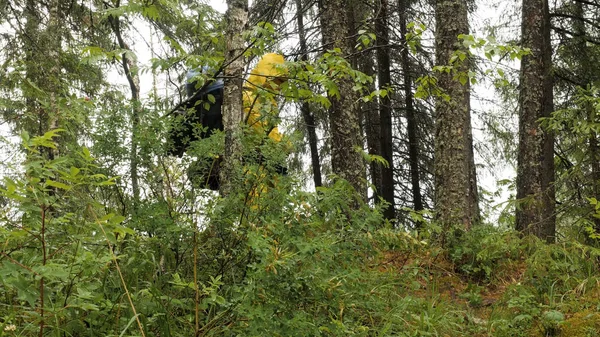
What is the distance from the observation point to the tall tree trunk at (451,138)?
6281 millimetres

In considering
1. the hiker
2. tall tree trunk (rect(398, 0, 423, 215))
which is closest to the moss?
the hiker

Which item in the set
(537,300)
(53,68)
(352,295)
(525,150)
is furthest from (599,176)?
(53,68)

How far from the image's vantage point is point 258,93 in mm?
4602

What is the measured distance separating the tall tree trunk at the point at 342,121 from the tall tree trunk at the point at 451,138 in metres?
0.91

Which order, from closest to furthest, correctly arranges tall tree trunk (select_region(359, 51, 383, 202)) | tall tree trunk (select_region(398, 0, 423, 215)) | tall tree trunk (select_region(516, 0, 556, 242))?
tall tree trunk (select_region(516, 0, 556, 242)) < tall tree trunk (select_region(398, 0, 423, 215)) < tall tree trunk (select_region(359, 51, 383, 202))

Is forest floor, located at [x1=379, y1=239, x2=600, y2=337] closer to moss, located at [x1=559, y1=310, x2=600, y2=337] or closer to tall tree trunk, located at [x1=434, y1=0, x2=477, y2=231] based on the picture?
moss, located at [x1=559, y1=310, x2=600, y2=337]

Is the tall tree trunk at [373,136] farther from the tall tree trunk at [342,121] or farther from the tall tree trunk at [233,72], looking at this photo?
the tall tree trunk at [233,72]

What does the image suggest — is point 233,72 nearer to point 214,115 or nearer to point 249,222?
point 214,115

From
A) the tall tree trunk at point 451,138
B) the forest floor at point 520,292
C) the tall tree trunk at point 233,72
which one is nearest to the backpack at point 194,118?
the tall tree trunk at point 233,72

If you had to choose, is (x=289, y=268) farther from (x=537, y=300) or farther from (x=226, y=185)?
(x=537, y=300)

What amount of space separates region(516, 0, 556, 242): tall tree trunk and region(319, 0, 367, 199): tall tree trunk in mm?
2612

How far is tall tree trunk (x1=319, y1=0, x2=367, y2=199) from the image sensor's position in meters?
6.54

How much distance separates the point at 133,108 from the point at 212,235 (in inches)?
39.9

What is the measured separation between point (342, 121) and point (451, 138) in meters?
1.25
